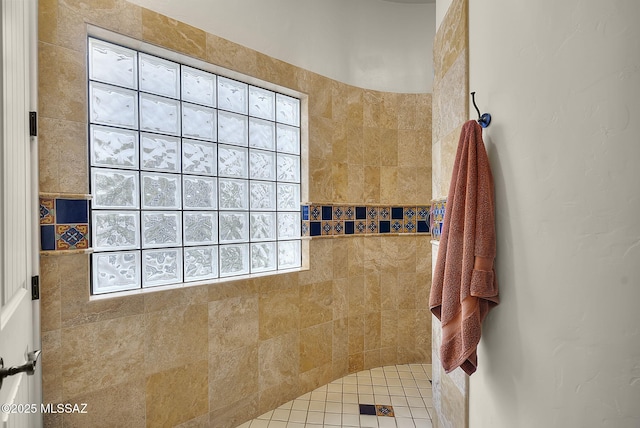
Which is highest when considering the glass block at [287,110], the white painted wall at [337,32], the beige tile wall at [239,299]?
the white painted wall at [337,32]

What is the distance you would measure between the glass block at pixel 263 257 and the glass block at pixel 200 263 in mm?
270

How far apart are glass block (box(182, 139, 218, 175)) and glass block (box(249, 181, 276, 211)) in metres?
0.30

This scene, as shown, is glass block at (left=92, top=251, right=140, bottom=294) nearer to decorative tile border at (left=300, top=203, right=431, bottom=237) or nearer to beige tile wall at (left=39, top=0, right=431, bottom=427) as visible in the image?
beige tile wall at (left=39, top=0, right=431, bottom=427)

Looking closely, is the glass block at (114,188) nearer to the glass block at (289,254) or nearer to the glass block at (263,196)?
the glass block at (263,196)

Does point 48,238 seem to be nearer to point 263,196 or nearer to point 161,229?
point 161,229

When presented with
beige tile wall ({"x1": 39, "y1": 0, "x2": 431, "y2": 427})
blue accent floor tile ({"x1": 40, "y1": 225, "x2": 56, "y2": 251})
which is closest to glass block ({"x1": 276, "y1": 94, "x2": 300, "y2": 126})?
beige tile wall ({"x1": 39, "y1": 0, "x2": 431, "y2": 427})

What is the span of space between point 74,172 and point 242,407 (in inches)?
63.9

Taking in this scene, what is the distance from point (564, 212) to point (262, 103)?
6.38 feet

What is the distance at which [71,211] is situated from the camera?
153 centimetres

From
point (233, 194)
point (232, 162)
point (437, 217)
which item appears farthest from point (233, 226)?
point (437, 217)

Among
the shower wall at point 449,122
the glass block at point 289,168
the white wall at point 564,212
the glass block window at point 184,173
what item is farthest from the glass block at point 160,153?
the white wall at point 564,212

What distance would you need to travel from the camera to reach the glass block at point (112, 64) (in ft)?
5.45

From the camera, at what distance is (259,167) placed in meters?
2.31

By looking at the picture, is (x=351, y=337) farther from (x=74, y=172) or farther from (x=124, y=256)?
(x=74, y=172)
